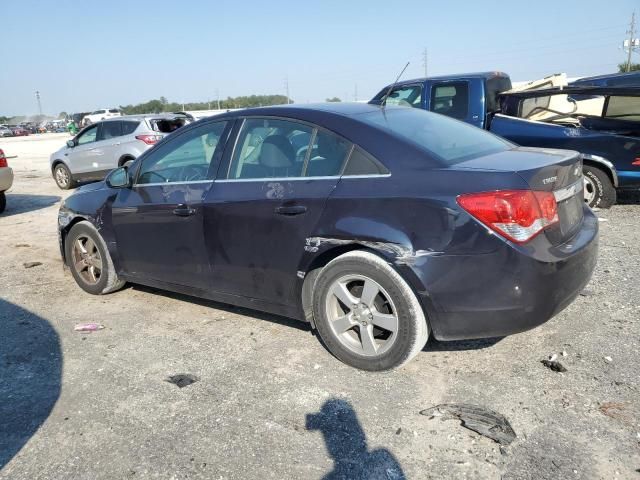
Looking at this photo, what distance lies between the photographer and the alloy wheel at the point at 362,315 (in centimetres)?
323

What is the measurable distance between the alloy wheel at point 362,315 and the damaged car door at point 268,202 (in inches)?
13.5

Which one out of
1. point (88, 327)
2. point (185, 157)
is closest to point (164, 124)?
point (185, 157)

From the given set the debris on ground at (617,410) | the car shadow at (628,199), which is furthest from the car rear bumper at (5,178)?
the car shadow at (628,199)

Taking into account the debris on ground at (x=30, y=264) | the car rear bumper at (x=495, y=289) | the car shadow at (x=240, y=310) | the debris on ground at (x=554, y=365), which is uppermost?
the car rear bumper at (x=495, y=289)

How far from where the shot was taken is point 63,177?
13.0 meters

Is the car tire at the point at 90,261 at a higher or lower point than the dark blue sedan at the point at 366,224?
lower

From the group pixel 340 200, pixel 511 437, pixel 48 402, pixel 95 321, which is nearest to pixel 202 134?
pixel 340 200

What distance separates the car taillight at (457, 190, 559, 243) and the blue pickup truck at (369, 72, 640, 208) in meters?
3.44

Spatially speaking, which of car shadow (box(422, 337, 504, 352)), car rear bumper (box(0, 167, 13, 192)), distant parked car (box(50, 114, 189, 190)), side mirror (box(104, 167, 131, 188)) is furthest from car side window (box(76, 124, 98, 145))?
car shadow (box(422, 337, 504, 352))

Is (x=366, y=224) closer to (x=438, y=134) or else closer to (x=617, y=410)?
(x=438, y=134)

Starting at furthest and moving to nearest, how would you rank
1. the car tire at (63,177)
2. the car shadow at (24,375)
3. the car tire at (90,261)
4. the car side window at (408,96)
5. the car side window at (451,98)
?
the car tire at (63,177) < the car side window at (408,96) < the car side window at (451,98) < the car tire at (90,261) < the car shadow at (24,375)

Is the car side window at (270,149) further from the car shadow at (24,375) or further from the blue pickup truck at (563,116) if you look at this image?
the blue pickup truck at (563,116)

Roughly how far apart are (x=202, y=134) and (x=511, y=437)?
2943 mm

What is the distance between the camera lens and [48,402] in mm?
3248
